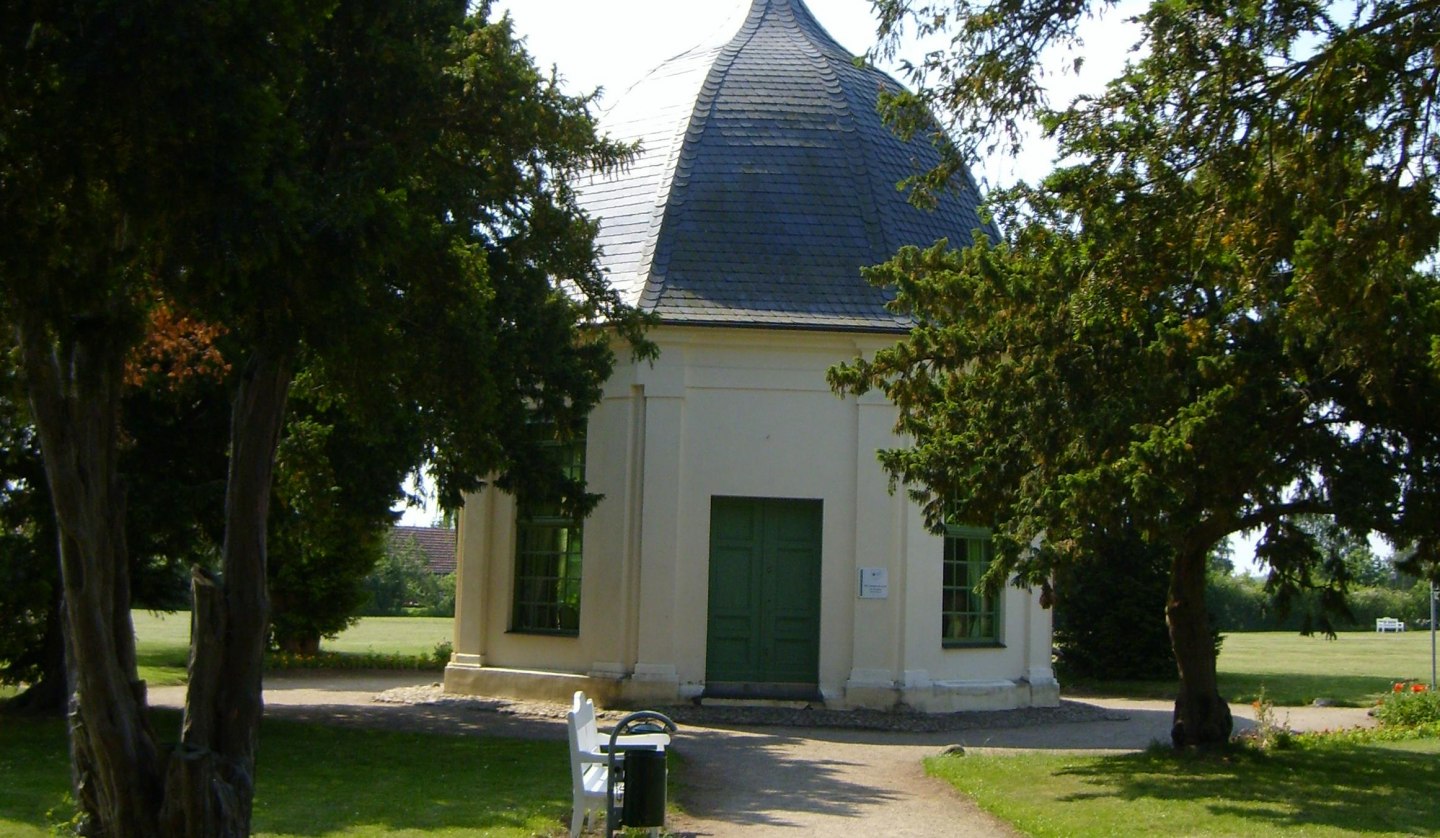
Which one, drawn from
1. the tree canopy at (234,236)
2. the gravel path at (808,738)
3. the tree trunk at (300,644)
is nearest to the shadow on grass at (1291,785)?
the gravel path at (808,738)

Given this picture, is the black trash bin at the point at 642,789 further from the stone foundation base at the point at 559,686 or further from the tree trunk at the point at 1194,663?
the stone foundation base at the point at 559,686

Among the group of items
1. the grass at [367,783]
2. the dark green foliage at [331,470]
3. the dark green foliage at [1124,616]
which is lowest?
the grass at [367,783]

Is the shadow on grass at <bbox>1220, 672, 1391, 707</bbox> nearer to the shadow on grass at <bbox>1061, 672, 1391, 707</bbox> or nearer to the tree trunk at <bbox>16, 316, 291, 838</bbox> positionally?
the shadow on grass at <bbox>1061, 672, 1391, 707</bbox>

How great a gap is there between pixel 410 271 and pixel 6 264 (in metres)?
2.58

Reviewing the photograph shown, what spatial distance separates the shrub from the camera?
18.5 meters

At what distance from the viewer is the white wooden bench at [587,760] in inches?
372

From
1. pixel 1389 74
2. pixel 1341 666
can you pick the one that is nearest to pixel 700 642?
pixel 1389 74

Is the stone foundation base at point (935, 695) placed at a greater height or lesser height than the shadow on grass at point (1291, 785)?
greater

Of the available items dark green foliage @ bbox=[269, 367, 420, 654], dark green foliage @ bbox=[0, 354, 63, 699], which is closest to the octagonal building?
dark green foliage @ bbox=[269, 367, 420, 654]

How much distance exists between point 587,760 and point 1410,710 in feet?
43.2

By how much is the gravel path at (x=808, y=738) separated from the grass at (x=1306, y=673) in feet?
6.07

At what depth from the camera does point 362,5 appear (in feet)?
27.8

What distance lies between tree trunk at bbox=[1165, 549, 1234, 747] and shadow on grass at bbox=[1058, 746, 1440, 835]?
0.30m

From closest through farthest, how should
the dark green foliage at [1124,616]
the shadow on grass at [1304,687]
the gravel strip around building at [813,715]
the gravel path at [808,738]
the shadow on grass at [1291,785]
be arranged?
1. the shadow on grass at [1291,785]
2. the gravel path at [808,738]
3. the gravel strip around building at [813,715]
4. the shadow on grass at [1304,687]
5. the dark green foliage at [1124,616]
